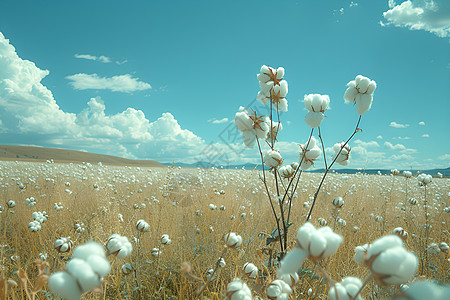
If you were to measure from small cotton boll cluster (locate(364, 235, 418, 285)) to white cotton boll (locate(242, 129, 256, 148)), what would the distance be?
3.39 ft

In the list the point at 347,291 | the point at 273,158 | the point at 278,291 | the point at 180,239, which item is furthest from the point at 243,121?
the point at 180,239

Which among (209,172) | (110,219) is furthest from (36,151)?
(110,219)

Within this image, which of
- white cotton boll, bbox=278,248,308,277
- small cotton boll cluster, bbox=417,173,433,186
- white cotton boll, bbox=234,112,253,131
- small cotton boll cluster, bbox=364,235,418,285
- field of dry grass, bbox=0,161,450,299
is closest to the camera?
small cotton boll cluster, bbox=364,235,418,285

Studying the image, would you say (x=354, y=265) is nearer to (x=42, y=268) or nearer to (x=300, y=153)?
(x=300, y=153)

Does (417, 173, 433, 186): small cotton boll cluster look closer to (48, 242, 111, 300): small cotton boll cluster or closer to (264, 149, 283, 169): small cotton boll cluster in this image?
(264, 149, 283, 169): small cotton boll cluster

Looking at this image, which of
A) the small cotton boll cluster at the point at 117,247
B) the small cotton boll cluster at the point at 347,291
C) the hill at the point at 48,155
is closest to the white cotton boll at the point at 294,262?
the small cotton boll cluster at the point at 347,291

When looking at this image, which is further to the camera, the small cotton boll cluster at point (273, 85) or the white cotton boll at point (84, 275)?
the small cotton boll cluster at point (273, 85)

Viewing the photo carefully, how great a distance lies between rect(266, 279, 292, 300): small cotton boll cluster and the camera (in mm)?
960

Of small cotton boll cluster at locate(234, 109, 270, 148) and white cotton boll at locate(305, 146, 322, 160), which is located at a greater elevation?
small cotton boll cluster at locate(234, 109, 270, 148)

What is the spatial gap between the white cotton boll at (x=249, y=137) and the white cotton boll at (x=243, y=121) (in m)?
0.04

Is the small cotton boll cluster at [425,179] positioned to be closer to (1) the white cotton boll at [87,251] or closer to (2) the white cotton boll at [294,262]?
(2) the white cotton boll at [294,262]

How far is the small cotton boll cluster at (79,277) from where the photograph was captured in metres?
0.62

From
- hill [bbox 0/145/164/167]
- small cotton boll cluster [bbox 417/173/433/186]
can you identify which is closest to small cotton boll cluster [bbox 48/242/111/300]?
small cotton boll cluster [bbox 417/173/433/186]

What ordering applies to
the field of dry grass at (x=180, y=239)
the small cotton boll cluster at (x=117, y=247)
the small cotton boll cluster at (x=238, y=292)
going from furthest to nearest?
the field of dry grass at (x=180, y=239) < the small cotton boll cluster at (x=117, y=247) < the small cotton boll cluster at (x=238, y=292)
